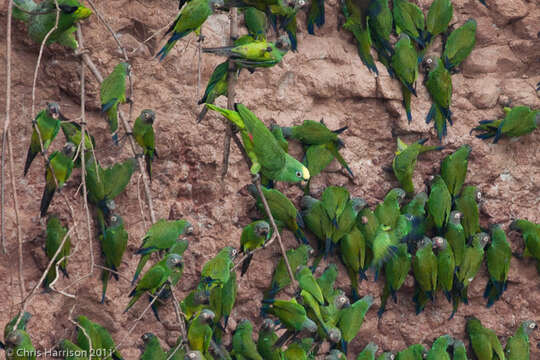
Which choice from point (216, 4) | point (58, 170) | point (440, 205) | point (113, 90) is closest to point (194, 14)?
point (216, 4)

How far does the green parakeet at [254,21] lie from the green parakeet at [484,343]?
2119 mm

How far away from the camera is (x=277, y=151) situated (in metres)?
3.35

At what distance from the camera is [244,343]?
12.5 feet

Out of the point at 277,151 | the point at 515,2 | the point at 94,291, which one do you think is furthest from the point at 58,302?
the point at 515,2

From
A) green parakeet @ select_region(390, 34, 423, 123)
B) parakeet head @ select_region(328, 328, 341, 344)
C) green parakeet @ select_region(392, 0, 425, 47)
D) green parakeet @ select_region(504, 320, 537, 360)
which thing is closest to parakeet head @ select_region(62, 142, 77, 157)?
parakeet head @ select_region(328, 328, 341, 344)

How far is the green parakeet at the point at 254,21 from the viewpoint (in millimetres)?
4082

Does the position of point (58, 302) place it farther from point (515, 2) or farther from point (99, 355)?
point (515, 2)

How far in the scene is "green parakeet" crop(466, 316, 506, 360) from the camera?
14.0ft

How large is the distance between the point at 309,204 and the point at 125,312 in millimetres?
1156

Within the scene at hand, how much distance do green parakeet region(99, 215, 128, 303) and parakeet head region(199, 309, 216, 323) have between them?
1.86ft

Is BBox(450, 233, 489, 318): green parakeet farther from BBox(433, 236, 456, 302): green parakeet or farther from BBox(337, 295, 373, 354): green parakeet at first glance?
BBox(337, 295, 373, 354): green parakeet

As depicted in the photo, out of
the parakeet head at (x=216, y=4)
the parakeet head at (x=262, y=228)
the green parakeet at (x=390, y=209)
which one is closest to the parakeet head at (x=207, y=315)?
the parakeet head at (x=262, y=228)

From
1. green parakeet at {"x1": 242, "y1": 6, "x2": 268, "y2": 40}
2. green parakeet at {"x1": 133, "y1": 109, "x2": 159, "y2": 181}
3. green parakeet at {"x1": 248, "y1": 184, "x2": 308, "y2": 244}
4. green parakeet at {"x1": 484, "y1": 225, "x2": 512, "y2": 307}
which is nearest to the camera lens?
green parakeet at {"x1": 133, "y1": 109, "x2": 159, "y2": 181}

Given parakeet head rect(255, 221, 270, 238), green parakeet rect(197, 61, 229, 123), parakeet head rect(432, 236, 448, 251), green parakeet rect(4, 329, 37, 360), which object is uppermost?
green parakeet rect(197, 61, 229, 123)
